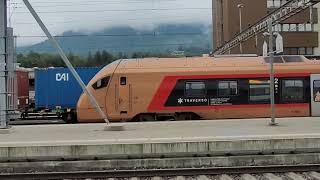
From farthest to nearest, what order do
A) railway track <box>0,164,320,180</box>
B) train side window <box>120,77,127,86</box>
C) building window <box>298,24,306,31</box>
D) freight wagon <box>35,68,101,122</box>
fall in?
1. building window <box>298,24,306,31</box>
2. freight wagon <box>35,68,101,122</box>
3. train side window <box>120,77,127,86</box>
4. railway track <box>0,164,320,180</box>

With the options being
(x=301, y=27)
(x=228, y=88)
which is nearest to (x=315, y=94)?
(x=228, y=88)

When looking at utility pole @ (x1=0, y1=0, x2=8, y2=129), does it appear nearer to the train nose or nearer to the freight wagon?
the train nose

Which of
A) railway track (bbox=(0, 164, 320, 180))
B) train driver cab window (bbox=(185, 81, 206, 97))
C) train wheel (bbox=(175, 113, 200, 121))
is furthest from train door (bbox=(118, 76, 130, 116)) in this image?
railway track (bbox=(0, 164, 320, 180))

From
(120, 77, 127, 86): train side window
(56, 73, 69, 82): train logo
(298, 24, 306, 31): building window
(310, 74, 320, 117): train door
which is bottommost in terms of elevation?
(310, 74, 320, 117): train door

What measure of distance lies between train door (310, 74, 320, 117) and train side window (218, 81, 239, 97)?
3163 millimetres

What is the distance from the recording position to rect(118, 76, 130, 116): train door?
22.8 metres

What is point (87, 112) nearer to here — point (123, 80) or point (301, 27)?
point (123, 80)

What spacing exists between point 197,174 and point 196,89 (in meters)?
11.1

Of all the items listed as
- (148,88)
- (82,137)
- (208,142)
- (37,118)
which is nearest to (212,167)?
(208,142)

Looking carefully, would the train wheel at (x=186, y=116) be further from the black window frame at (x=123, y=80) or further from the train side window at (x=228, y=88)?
the black window frame at (x=123, y=80)

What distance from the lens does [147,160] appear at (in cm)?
1318

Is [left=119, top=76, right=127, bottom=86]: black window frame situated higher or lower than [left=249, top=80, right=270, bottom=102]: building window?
higher

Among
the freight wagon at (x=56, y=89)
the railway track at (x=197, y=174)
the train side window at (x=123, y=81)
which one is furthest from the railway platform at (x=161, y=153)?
the freight wagon at (x=56, y=89)

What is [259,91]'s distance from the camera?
23062 millimetres
